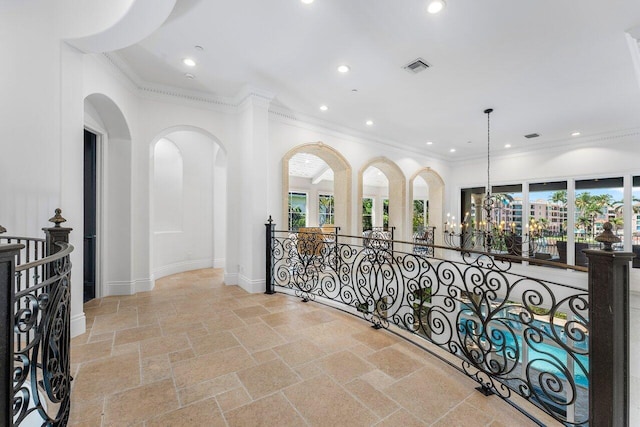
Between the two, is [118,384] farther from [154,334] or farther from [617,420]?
[617,420]

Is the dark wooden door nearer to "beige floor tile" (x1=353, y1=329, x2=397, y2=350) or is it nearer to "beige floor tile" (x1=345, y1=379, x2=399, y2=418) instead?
"beige floor tile" (x1=353, y1=329, x2=397, y2=350)

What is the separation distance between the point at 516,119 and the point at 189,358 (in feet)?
23.3

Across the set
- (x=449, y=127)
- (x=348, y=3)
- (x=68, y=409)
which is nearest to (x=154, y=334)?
(x=68, y=409)

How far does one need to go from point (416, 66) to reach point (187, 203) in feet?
16.9

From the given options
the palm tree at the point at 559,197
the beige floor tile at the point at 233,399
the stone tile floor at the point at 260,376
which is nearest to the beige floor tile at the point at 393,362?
the stone tile floor at the point at 260,376

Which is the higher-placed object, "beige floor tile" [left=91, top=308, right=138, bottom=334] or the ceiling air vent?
the ceiling air vent

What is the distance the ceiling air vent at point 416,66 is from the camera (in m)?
3.74

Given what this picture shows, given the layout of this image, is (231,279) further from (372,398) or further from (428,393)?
(428,393)

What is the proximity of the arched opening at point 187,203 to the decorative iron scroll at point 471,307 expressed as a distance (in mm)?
2255

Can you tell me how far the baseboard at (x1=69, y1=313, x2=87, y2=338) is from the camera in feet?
9.65

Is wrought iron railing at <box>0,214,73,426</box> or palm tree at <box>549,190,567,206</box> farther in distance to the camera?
palm tree at <box>549,190,567,206</box>

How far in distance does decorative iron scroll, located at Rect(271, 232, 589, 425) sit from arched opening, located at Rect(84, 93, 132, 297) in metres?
2.31

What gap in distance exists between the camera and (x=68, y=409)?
177cm

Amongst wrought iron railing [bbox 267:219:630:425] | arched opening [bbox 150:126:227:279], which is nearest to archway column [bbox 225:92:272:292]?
wrought iron railing [bbox 267:219:630:425]
